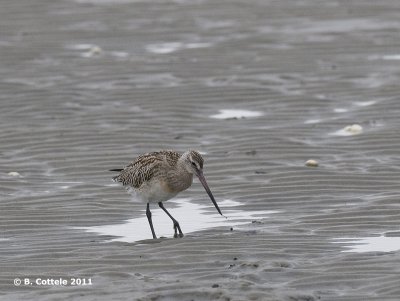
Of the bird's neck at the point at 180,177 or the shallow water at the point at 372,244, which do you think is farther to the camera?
the bird's neck at the point at 180,177

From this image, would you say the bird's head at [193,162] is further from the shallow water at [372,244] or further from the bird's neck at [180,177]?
the shallow water at [372,244]

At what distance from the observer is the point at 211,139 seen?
49.2ft

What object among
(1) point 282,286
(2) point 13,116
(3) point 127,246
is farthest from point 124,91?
(1) point 282,286

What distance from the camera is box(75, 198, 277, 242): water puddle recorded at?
443 inches

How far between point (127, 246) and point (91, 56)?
32.7ft

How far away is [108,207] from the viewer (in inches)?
478

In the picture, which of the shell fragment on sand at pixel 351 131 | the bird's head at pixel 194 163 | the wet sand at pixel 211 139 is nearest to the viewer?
the wet sand at pixel 211 139

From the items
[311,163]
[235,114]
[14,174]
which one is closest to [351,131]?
[311,163]

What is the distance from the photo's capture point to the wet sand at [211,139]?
31.1ft

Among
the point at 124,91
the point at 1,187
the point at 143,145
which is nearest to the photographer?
the point at 1,187

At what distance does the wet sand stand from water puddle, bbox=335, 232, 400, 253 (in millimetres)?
34

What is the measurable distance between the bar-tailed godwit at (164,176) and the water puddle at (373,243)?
1.41 meters

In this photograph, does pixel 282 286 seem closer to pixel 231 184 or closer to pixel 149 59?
pixel 231 184

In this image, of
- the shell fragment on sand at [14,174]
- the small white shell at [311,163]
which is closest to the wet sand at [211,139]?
the shell fragment on sand at [14,174]
